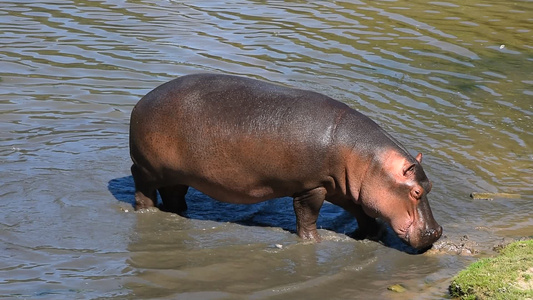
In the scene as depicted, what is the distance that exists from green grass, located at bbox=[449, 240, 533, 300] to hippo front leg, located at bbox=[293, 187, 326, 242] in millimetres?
1424

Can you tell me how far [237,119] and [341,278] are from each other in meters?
1.61

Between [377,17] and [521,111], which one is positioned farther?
Result: [377,17]

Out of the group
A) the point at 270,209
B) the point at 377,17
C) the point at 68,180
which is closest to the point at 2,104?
the point at 68,180

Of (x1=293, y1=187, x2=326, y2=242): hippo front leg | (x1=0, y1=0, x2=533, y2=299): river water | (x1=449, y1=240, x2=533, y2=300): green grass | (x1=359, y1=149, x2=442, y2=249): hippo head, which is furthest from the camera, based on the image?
(x1=293, y1=187, x2=326, y2=242): hippo front leg

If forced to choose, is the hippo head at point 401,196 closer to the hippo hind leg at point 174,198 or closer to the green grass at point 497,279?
the green grass at point 497,279

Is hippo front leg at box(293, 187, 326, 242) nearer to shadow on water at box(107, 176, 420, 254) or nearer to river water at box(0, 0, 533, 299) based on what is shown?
A: river water at box(0, 0, 533, 299)

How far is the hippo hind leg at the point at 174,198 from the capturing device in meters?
7.82

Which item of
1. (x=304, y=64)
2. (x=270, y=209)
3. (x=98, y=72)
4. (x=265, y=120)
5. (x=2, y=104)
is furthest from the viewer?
(x=304, y=64)

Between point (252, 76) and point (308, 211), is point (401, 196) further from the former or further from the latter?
point (252, 76)

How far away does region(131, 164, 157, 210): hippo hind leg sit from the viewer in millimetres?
A: 7723

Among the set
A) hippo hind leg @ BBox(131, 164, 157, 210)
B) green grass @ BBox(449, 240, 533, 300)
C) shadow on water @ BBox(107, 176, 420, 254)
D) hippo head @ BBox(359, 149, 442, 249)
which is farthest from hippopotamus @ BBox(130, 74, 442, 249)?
green grass @ BBox(449, 240, 533, 300)

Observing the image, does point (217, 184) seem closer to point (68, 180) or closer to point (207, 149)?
point (207, 149)

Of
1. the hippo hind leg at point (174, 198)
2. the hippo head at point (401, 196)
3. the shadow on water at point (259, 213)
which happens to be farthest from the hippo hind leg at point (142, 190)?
the hippo head at point (401, 196)

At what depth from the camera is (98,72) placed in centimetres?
1184
